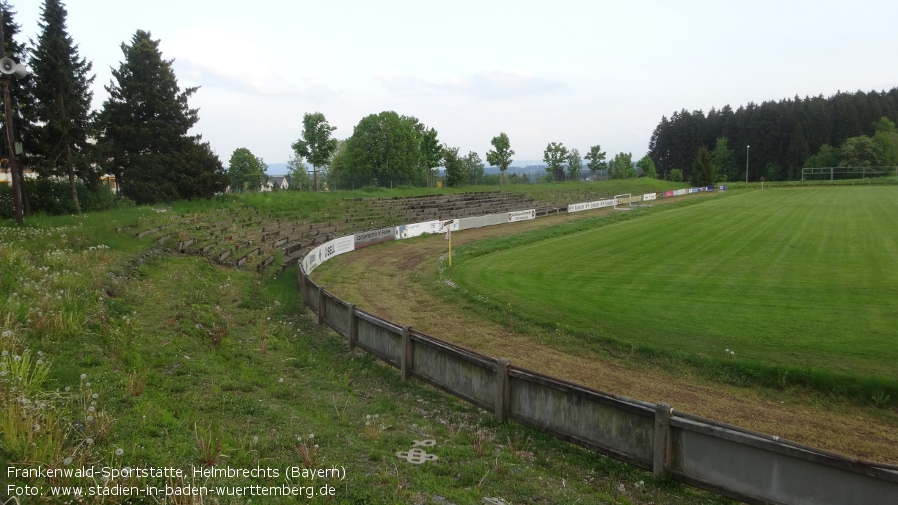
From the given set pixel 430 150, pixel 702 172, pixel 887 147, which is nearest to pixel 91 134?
pixel 430 150

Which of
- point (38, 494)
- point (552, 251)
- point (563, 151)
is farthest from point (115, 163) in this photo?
point (563, 151)

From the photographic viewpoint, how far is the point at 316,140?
80000 mm

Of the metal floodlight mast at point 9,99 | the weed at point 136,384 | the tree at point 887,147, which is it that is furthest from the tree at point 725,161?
the weed at point 136,384

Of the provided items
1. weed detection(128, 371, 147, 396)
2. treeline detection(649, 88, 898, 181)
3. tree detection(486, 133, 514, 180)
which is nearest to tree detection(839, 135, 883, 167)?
treeline detection(649, 88, 898, 181)

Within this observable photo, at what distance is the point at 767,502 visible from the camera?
6.45m

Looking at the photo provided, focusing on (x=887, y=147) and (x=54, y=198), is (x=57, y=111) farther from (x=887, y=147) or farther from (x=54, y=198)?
(x=887, y=147)

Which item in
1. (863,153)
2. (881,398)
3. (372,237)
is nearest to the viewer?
(881,398)

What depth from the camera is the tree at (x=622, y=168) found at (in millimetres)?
142750

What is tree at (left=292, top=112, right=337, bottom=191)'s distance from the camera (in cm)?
7950

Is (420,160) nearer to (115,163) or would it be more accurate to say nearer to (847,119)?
(115,163)

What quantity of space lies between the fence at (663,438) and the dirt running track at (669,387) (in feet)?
14.2

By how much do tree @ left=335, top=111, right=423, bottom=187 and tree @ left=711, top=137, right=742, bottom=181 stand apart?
10385cm

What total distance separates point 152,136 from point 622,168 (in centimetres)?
12241

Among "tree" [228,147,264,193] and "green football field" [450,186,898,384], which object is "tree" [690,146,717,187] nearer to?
"green football field" [450,186,898,384]
